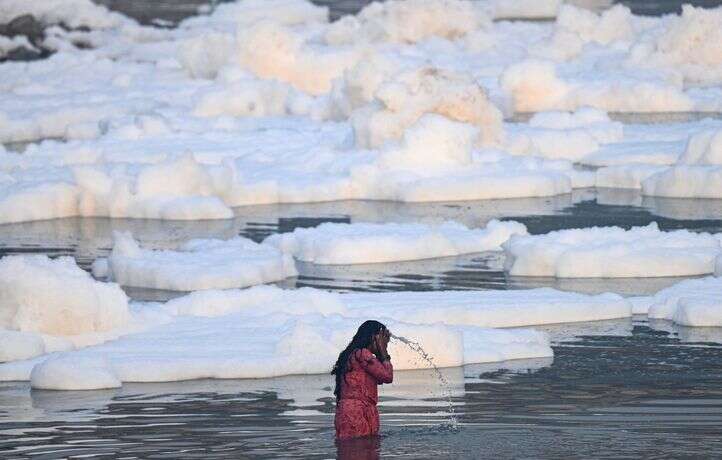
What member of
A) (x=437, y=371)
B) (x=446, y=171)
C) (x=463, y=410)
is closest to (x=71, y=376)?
(x=437, y=371)

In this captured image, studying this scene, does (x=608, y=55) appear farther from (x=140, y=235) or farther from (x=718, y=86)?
(x=140, y=235)

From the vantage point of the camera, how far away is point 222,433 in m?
11.4

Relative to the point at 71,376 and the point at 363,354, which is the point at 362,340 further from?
the point at 71,376

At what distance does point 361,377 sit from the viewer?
1072 cm

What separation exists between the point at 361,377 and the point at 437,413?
1417 millimetres

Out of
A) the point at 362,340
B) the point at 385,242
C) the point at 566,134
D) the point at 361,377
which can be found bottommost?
the point at 361,377

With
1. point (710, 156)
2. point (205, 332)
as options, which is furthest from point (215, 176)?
point (205, 332)

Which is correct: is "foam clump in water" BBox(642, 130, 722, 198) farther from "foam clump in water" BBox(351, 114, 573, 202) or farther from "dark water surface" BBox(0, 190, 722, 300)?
"foam clump in water" BBox(351, 114, 573, 202)

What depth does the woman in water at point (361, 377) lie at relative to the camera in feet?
35.0

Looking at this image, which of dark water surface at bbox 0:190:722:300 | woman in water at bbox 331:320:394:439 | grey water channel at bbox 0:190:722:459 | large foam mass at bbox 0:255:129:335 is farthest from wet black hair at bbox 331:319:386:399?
dark water surface at bbox 0:190:722:300

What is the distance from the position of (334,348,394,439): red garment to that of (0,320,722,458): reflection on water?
0.36ft

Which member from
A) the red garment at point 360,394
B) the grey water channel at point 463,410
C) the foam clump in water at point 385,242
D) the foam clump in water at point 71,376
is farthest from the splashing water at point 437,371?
the foam clump in water at point 385,242

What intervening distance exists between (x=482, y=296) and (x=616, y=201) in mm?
7363

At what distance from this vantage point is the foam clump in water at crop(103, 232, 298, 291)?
709 inches
